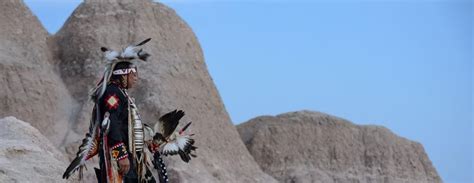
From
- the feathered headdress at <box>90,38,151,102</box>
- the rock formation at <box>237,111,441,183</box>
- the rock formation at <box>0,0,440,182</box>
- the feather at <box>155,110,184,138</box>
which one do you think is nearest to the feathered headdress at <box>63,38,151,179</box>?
the feathered headdress at <box>90,38,151,102</box>

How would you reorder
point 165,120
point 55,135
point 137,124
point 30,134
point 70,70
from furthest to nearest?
point 70,70 → point 55,135 → point 30,134 → point 165,120 → point 137,124

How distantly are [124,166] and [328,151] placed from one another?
76.5 ft

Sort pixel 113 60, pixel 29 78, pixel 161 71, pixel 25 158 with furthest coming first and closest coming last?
pixel 161 71, pixel 29 78, pixel 25 158, pixel 113 60

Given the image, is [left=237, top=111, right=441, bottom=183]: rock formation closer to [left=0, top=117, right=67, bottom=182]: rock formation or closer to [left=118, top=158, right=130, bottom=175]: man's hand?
[left=0, top=117, right=67, bottom=182]: rock formation

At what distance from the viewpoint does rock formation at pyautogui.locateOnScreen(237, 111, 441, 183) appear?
108ft

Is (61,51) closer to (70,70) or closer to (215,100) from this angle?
(70,70)

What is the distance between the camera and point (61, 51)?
91.2ft

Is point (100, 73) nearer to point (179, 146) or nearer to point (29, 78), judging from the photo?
point (29, 78)

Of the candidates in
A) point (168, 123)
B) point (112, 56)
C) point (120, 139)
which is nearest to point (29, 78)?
point (168, 123)

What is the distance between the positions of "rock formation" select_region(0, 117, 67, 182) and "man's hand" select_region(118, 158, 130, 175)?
1.53 meters

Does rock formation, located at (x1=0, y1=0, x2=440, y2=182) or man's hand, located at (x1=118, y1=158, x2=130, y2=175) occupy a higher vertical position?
rock formation, located at (x1=0, y1=0, x2=440, y2=182)

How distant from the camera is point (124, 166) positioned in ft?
35.4

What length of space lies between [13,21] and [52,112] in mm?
2364

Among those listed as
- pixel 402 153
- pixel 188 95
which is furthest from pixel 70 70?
pixel 402 153
